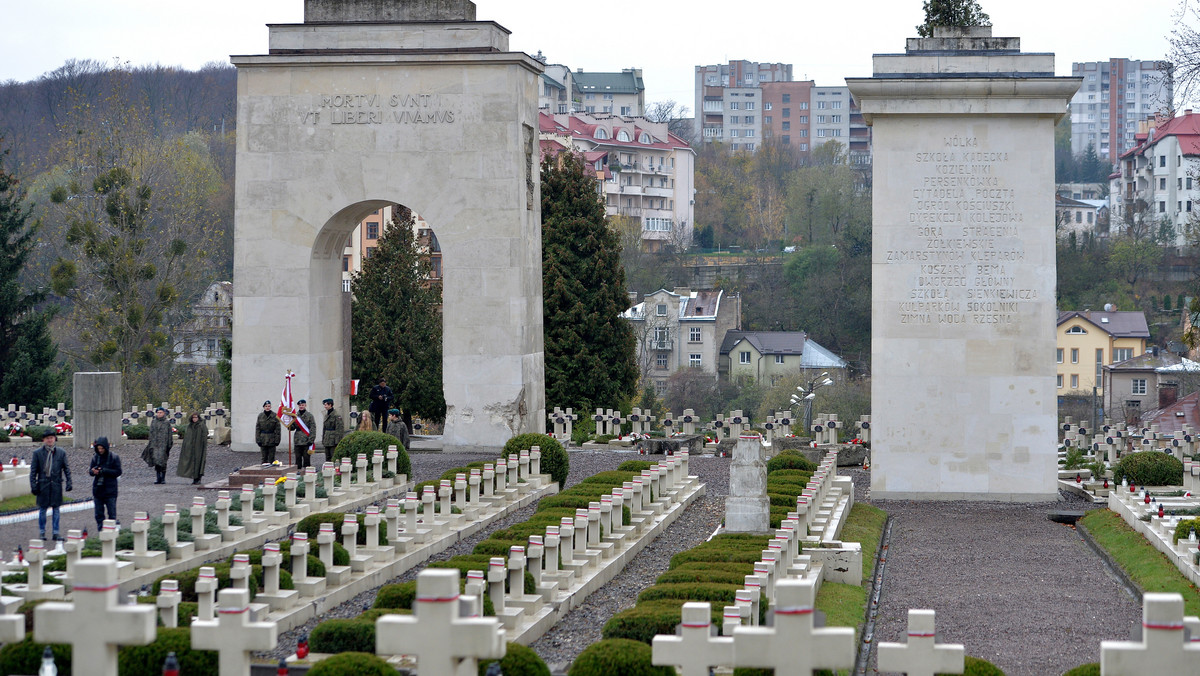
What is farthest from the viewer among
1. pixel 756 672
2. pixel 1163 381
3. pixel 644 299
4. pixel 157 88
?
pixel 157 88

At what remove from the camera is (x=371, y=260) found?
1682 inches

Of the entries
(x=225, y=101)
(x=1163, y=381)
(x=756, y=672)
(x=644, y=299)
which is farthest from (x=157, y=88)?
(x=756, y=672)

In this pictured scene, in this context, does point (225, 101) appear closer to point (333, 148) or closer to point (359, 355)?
point (359, 355)

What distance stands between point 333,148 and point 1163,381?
49350mm

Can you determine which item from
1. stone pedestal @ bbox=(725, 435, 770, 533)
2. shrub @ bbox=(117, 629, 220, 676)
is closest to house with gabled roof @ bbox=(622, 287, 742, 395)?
stone pedestal @ bbox=(725, 435, 770, 533)

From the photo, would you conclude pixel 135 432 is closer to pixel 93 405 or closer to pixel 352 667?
pixel 93 405

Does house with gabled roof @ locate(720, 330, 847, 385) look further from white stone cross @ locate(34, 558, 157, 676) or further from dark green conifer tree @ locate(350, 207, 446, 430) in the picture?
white stone cross @ locate(34, 558, 157, 676)

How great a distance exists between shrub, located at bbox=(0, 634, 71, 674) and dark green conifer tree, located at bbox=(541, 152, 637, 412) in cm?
2893

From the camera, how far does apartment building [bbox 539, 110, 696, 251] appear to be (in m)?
97.2

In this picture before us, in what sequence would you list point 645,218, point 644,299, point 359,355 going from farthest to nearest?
1. point 645,218
2. point 644,299
3. point 359,355

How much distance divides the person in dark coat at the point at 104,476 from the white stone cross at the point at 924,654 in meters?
11.9

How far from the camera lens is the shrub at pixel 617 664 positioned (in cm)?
872

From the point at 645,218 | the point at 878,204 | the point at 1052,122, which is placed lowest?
the point at 878,204

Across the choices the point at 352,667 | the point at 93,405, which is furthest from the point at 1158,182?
the point at 352,667
